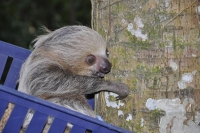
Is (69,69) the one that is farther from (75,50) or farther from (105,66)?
(105,66)

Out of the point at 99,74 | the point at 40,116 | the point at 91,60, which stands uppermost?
the point at 91,60

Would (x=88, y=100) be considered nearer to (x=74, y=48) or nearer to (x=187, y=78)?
(x=74, y=48)

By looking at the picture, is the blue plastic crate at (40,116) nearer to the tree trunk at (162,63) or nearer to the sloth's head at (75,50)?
the tree trunk at (162,63)

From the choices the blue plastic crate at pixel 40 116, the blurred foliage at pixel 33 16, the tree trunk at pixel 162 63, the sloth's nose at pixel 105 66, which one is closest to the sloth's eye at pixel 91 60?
the sloth's nose at pixel 105 66

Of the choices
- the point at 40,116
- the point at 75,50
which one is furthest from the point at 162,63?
the point at 40,116

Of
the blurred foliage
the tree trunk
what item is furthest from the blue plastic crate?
the blurred foliage

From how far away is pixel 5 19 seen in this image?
8836 mm

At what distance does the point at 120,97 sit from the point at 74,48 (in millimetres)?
656

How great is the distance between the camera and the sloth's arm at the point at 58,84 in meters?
3.69

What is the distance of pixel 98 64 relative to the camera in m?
3.84

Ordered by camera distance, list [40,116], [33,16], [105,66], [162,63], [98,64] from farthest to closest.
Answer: [33,16], [98,64], [105,66], [162,63], [40,116]

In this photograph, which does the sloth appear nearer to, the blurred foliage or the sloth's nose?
the sloth's nose

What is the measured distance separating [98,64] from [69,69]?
267 millimetres

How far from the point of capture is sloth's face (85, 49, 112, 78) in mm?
3710
